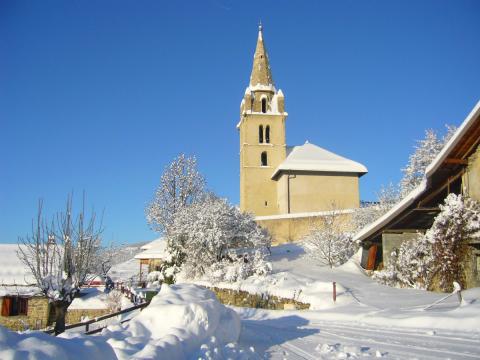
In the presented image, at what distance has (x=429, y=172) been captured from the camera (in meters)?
15.5

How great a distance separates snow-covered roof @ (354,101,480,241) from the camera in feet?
44.1

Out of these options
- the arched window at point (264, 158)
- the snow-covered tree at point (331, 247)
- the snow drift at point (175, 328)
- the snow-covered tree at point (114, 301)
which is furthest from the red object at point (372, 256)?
the arched window at point (264, 158)

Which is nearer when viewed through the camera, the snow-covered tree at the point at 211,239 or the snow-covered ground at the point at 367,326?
the snow-covered ground at the point at 367,326

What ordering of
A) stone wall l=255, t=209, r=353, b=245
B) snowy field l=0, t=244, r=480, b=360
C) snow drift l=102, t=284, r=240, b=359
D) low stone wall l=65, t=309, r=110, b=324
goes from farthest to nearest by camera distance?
1. stone wall l=255, t=209, r=353, b=245
2. low stone wall l=65, t=309, r=110, b=324
3. snow drift l=102, t=284, r=240, b=359
4. snowy field l=0, t=244, r=480, b=360

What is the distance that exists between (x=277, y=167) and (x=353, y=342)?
39993 millimetres

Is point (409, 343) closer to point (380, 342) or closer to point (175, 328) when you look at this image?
point (380, 342)

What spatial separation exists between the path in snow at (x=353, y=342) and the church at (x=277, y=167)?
3109 centimetres

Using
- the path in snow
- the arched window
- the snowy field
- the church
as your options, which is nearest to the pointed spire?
the church

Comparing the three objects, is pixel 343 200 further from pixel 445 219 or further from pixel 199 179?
pixel 445 219

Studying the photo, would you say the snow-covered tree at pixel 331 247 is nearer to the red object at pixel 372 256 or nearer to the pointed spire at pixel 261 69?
the red object at pixel 372 256

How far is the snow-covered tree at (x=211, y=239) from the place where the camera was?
24.5 metres

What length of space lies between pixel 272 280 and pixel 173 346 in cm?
1314

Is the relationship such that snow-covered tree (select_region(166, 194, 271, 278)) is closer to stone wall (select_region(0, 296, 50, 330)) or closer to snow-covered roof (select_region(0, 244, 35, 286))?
stone wall (select_region(0, 296, 50, 330))

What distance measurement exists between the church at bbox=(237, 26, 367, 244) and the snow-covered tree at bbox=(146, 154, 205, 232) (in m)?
6.52
